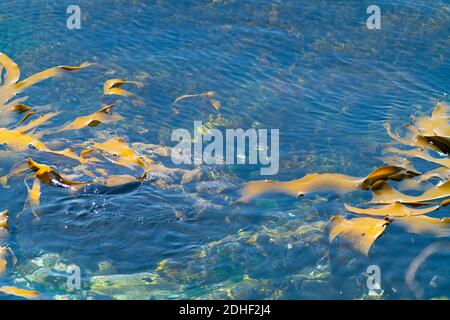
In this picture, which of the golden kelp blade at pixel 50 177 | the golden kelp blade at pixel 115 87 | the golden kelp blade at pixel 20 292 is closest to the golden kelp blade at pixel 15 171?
the golden kelp blade at pixel 50 177

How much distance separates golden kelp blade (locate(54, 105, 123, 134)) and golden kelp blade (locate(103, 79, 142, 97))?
26 cm

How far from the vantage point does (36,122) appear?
4.75 meters

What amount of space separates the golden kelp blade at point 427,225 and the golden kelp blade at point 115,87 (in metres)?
2.62

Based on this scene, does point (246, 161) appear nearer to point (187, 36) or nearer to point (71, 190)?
point (71, 190)

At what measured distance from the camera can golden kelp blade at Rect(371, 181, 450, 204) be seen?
376cm

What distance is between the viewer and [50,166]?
14.1 ft

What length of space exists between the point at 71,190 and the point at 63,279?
0.78 meters

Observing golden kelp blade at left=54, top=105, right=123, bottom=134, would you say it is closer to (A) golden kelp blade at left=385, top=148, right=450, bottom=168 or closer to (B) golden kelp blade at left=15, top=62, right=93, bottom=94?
(B) golden kelp blade at left=15, top=62, right=93, bottom=94

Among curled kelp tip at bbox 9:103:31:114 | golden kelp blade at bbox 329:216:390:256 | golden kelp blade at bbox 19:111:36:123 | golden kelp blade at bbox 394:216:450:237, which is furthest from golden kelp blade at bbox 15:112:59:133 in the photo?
golden kelp blade at bbox 394:216:450:237

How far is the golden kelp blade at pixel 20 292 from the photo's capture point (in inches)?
129

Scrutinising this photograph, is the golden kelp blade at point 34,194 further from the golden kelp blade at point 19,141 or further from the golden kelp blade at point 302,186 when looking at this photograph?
the golden kelp blade at point 302,186

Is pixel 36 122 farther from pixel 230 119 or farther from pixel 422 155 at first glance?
pixel 422 155

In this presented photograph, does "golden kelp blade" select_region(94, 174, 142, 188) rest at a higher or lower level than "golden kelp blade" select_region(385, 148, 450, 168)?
lower
